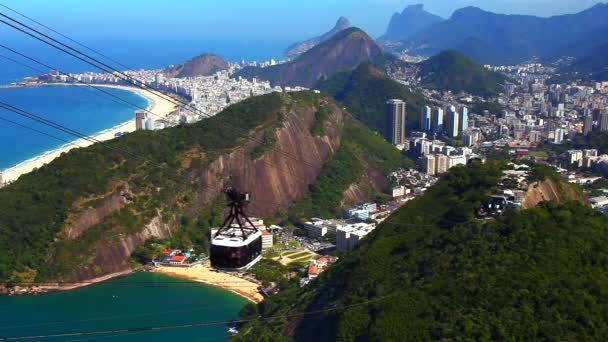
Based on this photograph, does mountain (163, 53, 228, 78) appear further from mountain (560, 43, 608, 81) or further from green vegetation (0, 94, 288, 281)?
green vegetation (0, 94, 288, 281)

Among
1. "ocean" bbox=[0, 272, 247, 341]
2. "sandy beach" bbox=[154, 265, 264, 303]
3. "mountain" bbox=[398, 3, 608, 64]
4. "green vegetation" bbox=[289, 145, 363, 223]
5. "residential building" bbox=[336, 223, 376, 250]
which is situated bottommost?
"ocean" bbox=[0, 272, 247, 341]

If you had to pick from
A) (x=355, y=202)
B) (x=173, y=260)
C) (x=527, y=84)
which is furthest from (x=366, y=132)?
(x=527, y=84)

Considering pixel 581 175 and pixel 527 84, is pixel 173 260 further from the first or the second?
pixel 527 84

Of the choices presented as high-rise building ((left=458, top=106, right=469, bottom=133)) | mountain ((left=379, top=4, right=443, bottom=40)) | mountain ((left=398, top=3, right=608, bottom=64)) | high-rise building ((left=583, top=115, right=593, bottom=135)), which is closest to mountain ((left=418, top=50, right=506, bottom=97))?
high-rise building ((left=458, top=106, right=469, bottom=133))

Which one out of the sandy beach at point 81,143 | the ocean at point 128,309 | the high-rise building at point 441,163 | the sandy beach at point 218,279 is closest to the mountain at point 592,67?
the high-rise building at point 441,163

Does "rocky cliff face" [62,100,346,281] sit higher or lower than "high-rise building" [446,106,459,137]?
lower
